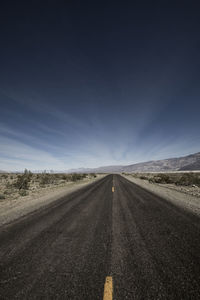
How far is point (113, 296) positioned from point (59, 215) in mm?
4162

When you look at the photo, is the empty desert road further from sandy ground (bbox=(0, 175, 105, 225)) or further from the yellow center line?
sandy ground (bbox=(0, 175, 105, 225))

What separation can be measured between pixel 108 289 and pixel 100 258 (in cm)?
84

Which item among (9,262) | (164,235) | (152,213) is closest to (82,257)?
(9,262)

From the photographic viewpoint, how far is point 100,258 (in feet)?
8.79

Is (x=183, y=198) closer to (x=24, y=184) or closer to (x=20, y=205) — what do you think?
(x=20, y=205)

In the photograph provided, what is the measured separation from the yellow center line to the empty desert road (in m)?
0.05

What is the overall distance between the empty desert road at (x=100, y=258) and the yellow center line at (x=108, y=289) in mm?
51

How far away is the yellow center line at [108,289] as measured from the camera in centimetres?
176

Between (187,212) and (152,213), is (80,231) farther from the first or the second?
(187,212)

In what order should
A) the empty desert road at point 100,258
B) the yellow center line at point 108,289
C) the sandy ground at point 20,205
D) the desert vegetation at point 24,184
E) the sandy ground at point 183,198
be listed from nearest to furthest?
the yellow center line at point 108,289 < the empty desert road at point 100,258 < the sandy ground at point 20,205 < the sandy ground at point 183,198 < the desert vegetation at point 24,184

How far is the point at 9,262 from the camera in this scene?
2.63 m

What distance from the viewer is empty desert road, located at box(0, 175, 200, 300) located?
75.5 inches

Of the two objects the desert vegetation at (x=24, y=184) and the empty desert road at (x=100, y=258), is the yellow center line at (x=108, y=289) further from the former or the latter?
the desert vegetation at (x=24, y=184)

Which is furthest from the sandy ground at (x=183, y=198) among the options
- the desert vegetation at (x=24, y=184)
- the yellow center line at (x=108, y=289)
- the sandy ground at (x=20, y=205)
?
the desert vegetation at (x=24, y=184)
